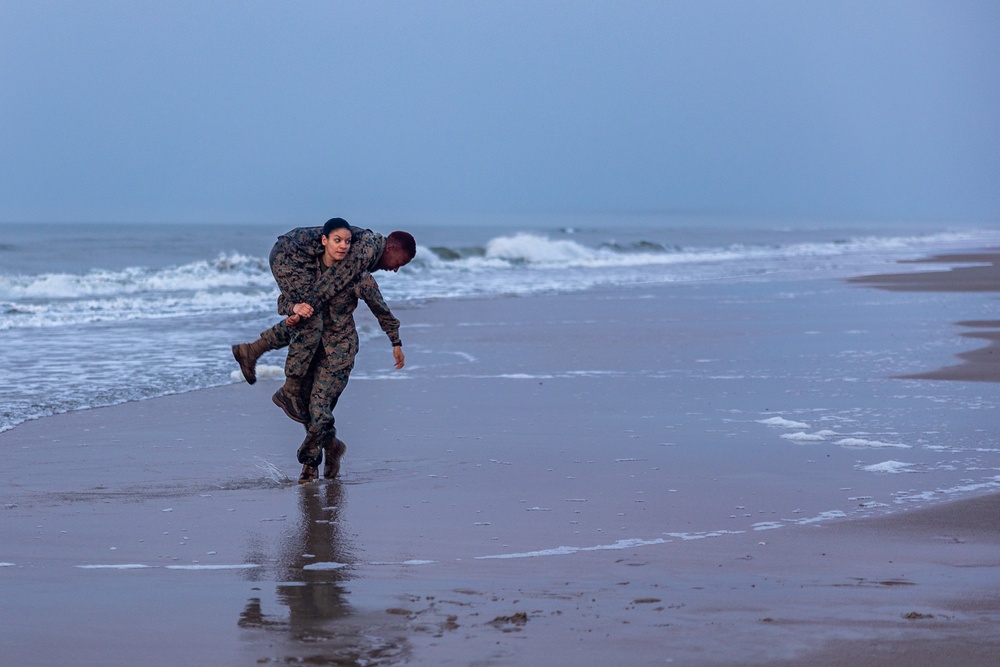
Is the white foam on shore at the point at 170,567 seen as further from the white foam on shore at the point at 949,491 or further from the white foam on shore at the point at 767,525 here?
the white foam on shore at the point at 949,491

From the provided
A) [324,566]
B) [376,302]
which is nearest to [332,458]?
[376,302]

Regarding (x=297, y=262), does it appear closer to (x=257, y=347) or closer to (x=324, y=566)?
(x=257, y=347)

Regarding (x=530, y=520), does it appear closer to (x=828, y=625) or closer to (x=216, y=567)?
(x=216, y=567)

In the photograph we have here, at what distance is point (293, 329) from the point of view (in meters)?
6.15

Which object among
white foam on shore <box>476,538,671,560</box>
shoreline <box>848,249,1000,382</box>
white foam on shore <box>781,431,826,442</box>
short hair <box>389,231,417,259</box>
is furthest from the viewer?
shoreline <box>848,249,1000,382</box>

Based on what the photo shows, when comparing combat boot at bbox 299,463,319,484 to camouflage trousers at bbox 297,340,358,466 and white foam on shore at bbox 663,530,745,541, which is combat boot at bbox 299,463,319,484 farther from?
white foam on shore at bbox 663,530,745,541

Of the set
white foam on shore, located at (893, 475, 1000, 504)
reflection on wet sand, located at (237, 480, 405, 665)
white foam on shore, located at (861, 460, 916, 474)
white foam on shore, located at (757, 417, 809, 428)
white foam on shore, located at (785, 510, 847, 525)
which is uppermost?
white foam on shore, located at (757, 417, 809, 428)

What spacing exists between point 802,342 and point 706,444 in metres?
6.18

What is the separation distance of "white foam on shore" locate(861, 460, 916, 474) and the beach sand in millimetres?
117

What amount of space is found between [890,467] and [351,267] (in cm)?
297

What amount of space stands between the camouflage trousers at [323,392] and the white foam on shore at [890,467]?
2.75 metres

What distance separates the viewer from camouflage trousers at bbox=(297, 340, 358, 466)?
20.3 ft

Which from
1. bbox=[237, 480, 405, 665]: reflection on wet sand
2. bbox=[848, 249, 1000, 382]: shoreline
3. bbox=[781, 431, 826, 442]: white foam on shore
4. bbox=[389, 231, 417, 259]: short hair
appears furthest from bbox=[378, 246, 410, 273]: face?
bbox=[848, 249, 1000, 382]: shoreline

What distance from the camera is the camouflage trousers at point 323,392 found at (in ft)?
20.3
